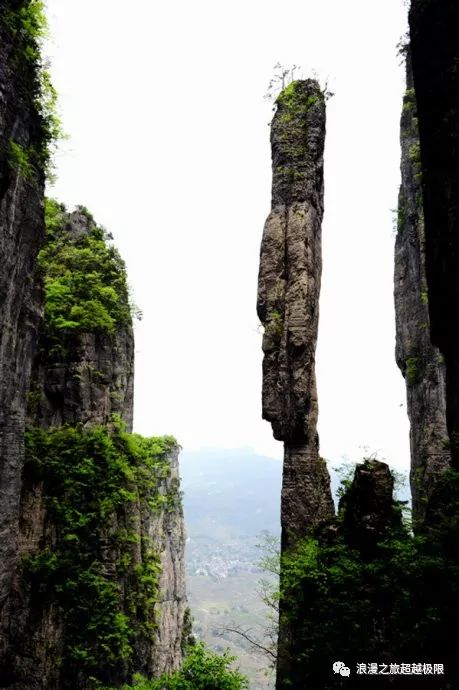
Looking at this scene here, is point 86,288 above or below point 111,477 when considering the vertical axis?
above

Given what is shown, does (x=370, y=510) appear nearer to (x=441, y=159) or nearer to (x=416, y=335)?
(x=441, y=159)

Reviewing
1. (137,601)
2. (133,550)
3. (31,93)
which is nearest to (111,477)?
(133,550)

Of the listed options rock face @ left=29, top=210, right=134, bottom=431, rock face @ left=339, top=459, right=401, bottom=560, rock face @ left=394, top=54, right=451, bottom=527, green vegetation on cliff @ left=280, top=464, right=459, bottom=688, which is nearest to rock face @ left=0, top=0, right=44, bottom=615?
rock face @ left=29, top=210, right=134, bottom=431

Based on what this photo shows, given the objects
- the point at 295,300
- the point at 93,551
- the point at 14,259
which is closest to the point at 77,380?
the point at 93,551

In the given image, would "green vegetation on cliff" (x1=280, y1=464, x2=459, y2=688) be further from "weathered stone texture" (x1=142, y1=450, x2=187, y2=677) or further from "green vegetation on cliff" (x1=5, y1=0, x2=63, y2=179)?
"green vegetation on cliff" (x1=5, y1=0, x2=63, y2=179)

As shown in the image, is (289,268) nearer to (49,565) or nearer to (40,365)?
(40,365)

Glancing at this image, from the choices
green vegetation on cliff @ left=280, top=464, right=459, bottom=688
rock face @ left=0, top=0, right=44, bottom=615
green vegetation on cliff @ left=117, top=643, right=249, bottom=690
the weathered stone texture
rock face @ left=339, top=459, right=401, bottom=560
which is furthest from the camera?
the weathered stone texture
